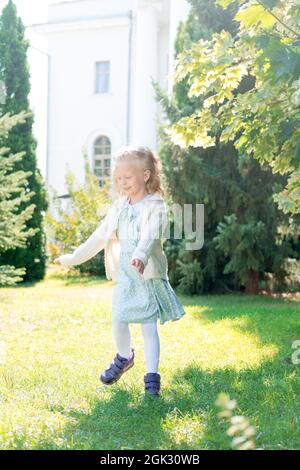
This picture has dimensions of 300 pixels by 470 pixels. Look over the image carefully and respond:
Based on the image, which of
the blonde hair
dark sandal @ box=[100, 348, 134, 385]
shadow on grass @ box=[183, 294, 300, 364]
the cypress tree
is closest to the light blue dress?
the blonde hair

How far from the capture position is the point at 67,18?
23203 millimetres

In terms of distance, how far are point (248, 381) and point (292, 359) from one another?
2.54ft

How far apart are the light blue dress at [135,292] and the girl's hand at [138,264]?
19 centimetres

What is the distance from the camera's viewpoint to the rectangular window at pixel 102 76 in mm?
22578

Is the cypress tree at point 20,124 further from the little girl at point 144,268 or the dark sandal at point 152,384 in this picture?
the dark sandal at point 152,384

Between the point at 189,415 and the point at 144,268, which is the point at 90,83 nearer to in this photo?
the point at 144,268

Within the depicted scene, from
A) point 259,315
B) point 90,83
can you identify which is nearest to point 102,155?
point 90,83

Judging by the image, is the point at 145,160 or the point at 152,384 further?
the point at 145,160

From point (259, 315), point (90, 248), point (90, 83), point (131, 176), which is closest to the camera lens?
point (131, 176)

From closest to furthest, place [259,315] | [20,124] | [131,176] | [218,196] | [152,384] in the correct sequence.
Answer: [152,384], [131,176], [259,315], [218,196], [20,124]

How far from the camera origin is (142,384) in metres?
4.00

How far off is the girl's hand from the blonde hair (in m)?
0.63

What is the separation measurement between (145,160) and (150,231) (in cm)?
51
